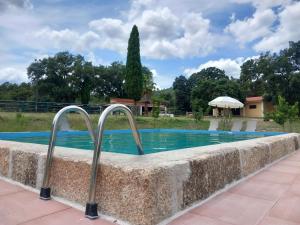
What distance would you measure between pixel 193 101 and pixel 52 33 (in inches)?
757

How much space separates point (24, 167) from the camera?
253cm

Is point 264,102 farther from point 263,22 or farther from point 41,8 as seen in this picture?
point 41,8

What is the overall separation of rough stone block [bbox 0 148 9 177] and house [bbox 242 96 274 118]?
33.9 metres

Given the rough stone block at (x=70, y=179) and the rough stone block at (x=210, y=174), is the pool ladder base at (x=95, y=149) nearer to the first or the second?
the rough stone block at (x=70, y=179)

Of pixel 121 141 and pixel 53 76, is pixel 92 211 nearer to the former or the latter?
pixel 121 141

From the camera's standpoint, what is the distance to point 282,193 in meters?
2.41

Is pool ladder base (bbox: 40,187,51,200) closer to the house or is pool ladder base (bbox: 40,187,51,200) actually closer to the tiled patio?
the tiled patio

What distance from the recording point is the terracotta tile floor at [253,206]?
1.76 m

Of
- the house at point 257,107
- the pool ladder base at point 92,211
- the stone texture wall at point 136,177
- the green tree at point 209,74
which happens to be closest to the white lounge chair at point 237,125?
the stone texture wall at point 136,177

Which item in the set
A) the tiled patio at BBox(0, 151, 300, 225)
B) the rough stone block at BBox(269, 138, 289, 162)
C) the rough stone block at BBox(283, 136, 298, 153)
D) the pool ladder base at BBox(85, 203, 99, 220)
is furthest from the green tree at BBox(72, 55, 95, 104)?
the pool ladder base at BBox(85, 203, 99, 220)

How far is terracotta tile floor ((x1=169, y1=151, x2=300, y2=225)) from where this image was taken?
176 cm

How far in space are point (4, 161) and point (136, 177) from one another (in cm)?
185

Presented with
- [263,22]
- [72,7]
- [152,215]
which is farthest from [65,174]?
[263,22]

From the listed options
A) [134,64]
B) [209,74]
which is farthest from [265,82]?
[209,74]
